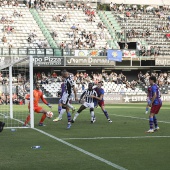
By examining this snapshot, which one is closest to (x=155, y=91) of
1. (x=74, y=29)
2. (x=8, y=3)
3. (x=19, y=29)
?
(x=19, y=29)

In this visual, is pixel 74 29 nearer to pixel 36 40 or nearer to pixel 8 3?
pixel 36 40

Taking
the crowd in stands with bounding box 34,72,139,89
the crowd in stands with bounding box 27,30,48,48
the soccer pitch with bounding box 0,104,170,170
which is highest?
the crowd in stands with bounding box 27,30,48,48

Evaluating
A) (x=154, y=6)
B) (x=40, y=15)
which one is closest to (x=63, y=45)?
(x=40, y=15)

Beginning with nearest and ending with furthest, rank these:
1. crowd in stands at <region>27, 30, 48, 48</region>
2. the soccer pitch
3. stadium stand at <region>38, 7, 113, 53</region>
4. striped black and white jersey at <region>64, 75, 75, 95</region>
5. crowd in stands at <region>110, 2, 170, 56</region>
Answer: the soccer pitch, striped black and white jersey at <region>64, 75, 75, 95</region>, crowd in stands at <region>27, 30, 48, 48</region>, stadium stand at <region>38, 7, 113, 53</region>, crowd in stands at <region>110, 2, 170, 56</region>

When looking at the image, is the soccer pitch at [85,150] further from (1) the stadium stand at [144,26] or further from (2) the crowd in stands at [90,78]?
(1) the stadium stand at [144,26]

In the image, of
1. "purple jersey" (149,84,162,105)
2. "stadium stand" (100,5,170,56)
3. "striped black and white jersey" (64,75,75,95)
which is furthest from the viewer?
"stadium stand" (100,5,170,56)

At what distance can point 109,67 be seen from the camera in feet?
194

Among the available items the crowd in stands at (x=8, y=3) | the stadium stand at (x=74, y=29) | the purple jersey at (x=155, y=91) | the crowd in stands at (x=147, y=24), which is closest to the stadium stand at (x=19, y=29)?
the crowd in stands at (x=8, y=3)

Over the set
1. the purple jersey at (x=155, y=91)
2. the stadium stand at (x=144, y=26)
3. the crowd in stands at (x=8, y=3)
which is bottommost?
the purple jersey at (x=155, y=91)

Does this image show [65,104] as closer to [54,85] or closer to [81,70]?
[54,85]

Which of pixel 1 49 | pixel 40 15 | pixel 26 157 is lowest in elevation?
pixel 26 157

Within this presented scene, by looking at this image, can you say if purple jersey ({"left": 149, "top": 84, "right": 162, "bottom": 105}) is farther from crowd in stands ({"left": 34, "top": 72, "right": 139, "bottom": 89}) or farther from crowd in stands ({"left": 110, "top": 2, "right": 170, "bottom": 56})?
crowd in stands ({"left": 110, "top": 2, "right": 170, "bottom": 56})

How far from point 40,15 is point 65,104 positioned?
4343cm

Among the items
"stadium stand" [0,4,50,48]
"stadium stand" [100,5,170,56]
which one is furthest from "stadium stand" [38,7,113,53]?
"stadium stand" [100,5,170,56]
